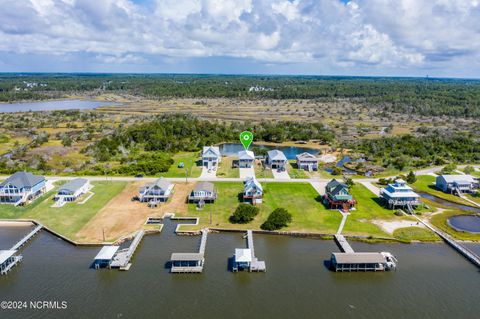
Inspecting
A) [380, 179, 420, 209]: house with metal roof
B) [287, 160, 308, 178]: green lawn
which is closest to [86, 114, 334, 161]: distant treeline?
[287, 160, 308, 178]: green lawn

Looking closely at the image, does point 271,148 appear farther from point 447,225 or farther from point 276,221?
point 447,225

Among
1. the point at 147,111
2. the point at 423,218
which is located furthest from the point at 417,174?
the point at 147,111

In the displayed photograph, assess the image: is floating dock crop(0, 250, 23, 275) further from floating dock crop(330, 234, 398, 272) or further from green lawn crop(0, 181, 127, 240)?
floating dock crop(330, 234, 398, 272)

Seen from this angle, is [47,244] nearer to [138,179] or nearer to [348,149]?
[138,179]

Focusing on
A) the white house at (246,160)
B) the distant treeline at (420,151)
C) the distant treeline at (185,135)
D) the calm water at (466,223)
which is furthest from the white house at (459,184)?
the distant treeline at (185,135)

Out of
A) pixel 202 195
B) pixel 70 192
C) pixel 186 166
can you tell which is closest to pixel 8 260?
pixel 70 192

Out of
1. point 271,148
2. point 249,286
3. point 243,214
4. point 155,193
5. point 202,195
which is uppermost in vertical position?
point 155,193
